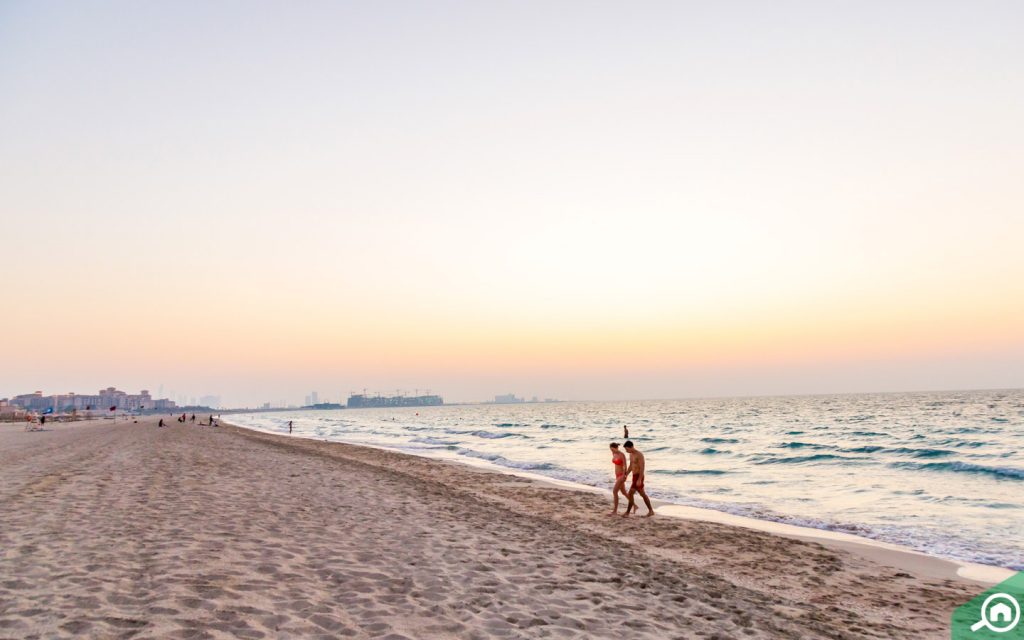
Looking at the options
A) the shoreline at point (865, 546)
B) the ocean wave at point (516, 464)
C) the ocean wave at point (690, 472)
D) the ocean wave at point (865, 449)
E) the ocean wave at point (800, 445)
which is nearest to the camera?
the shoreline at point (865, 546)

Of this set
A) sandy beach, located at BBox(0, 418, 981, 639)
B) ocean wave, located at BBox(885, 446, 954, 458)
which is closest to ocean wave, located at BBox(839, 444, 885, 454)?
ocean wave, located at BBox(885, 446, 954, 458)

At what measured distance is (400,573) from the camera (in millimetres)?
8648

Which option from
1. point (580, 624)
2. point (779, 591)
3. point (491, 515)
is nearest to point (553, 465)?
point (491, 515)

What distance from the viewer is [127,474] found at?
1817cm

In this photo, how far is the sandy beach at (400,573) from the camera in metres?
6.55

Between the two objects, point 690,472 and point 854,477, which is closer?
point 854,477

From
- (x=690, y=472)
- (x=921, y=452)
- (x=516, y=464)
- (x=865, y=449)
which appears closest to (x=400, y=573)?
(x=690, y=472)

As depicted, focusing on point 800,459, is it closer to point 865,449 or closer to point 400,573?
point 865,449

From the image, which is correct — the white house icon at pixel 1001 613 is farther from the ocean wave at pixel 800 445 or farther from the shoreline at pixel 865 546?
the ocean wave at pixel 800 445

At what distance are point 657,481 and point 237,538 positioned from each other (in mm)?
20178

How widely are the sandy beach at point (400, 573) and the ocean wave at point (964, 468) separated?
19660mm

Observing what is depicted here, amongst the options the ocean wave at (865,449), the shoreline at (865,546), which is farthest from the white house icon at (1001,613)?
the ocean wave at (865,449)

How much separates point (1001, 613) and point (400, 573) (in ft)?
32.9

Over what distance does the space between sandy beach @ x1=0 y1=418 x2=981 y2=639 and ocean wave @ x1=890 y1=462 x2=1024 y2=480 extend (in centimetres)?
1966
